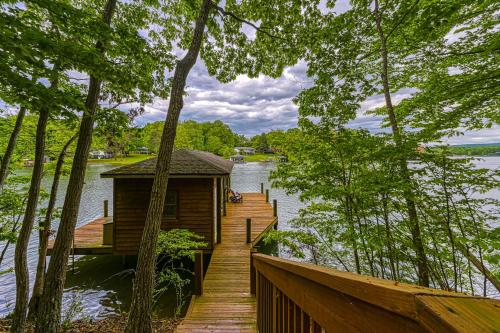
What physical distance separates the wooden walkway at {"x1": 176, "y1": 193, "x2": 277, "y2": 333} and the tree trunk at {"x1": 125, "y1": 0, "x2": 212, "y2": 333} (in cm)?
75

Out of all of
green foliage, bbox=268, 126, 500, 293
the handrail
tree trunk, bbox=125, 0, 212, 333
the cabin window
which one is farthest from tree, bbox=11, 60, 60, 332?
the handrail

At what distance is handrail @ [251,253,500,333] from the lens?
43cm

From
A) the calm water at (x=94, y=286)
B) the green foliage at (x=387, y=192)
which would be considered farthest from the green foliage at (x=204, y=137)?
the green foliage at (x=387, y=192)

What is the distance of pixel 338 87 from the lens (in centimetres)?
518

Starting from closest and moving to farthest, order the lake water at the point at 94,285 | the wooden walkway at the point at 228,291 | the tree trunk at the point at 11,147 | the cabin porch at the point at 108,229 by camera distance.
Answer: the wooden walkway at the point at 228,291
the tree trunk at the point at 11,147
the lake water at the point at 94,285
the cabin porch at the point at 108,229

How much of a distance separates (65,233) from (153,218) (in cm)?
184

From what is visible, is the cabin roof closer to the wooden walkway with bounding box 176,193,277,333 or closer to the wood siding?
the wood siding

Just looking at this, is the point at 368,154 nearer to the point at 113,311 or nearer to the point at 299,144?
the point at 299,144

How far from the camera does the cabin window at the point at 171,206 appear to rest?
8492 millimetres

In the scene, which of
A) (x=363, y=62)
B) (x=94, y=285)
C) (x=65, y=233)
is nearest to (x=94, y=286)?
(x=94, y=285)

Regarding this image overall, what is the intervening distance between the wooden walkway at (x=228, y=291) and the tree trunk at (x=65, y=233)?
2.50 m

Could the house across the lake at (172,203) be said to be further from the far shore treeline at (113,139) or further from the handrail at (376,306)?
the handrail at (376,306)

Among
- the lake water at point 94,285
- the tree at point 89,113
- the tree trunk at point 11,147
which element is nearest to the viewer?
the tree at point 89,113

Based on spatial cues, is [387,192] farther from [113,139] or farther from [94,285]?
[94,285]
